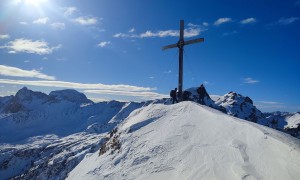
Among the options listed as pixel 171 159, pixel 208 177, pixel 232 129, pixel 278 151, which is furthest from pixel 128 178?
pixel 278 151

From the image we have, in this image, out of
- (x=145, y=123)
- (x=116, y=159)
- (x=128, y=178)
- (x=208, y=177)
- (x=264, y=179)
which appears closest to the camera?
(x=264, y=179)

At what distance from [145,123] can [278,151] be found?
1028cm

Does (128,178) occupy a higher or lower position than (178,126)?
lower

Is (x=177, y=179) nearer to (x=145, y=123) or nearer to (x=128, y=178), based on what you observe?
(x=128, y=178)

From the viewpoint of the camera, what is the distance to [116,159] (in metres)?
18.1

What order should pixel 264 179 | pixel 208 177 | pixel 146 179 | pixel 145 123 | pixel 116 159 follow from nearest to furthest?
pixel 264 179 < pixel 208 177 < pixel 146 179 < pixel 116 159 < pixel 145 123

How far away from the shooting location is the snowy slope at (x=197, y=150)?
12297mm

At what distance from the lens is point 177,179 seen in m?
13.4

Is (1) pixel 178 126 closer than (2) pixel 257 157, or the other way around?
(2) pixel 257 157

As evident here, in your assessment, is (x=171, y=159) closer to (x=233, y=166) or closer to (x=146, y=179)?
(x=146, y=179)

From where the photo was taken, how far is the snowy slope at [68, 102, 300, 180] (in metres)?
12.3

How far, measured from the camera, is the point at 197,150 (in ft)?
49.0

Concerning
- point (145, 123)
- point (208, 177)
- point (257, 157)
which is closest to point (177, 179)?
point (208, 177)

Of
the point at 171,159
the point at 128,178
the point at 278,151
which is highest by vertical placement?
the point at 278,151
